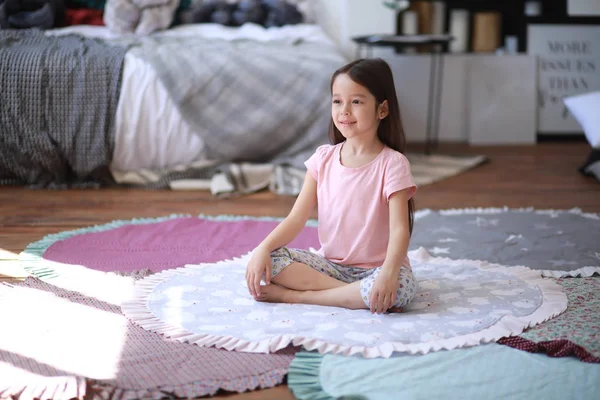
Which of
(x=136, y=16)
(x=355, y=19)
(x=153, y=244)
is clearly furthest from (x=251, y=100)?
(x=355, y=19)

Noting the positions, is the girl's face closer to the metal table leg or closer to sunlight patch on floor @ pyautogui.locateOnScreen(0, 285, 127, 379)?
sunlight patch on floor @ pyautogui.locateOnScreen(0, 285, 127, 379)

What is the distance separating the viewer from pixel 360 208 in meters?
1.42

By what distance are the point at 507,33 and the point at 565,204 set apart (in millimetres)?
1927

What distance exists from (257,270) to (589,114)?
1961 mm

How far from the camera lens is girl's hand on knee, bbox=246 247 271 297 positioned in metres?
1.35

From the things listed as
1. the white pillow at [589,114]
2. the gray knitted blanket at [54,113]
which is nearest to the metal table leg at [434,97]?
the white pillow at [589,114]

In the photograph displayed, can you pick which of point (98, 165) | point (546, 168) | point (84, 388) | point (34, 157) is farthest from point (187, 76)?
point (84, 388)

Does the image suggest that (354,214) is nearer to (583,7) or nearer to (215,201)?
(215,201)

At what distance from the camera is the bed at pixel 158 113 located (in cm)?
260

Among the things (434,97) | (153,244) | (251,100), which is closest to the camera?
(153,244)

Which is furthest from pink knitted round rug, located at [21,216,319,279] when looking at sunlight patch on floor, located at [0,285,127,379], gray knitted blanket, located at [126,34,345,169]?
gray knitted blanket, located at [126,34,345,169]

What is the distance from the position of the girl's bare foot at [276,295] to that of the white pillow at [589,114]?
70.1 inches

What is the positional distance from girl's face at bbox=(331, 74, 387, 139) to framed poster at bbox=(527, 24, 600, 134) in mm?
2711

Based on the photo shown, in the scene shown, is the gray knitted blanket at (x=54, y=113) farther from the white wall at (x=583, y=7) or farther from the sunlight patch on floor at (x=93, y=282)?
the white wall at (x=583, y=7)
